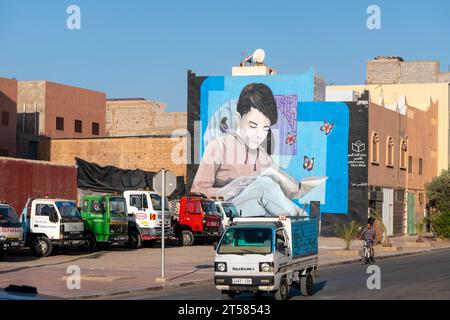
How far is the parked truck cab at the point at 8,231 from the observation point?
3136 cm

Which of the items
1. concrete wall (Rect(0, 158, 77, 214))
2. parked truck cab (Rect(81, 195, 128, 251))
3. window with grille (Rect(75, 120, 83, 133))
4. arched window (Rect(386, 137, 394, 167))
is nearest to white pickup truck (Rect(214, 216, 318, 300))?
parked truck cab (Rect(81, 195, 128, 251))

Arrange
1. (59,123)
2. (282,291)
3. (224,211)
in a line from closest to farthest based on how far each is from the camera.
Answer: (282,291) → (224,211) → (59,123)

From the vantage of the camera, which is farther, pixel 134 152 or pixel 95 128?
pixel 95 128

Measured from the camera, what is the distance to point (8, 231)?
31.5 meters

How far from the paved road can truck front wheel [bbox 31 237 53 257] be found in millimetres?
10425

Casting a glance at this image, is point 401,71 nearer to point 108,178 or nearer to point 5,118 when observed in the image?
point 5,118

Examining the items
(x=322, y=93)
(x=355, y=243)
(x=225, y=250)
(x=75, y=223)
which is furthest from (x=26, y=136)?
(x=225, y=250)

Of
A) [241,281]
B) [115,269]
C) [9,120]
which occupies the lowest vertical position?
[115,269]

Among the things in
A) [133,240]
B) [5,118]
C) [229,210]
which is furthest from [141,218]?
[5,118]

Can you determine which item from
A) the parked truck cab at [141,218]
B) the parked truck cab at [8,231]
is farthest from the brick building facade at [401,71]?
the parked truck cab at [8,231]

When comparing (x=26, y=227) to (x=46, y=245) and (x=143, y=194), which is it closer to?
(x=46, y=245)

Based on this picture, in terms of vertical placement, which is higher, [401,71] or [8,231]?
[401,71]

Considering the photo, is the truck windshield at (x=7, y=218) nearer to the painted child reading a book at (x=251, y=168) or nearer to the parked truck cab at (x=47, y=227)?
the parked truck cab at (x=47, y=227)

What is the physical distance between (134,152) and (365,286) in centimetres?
3804
